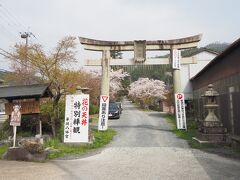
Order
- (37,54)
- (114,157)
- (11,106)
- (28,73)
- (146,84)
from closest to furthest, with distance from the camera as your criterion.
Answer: (114,157)
(11,106)
(37,54)
(28,73)
(146,84)

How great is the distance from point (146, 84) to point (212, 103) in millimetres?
39520

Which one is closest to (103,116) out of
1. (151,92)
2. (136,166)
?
(136,166)

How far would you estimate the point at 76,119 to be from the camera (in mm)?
15641

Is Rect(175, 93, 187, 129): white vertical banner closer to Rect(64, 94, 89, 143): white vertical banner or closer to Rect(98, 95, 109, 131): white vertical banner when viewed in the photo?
Rect(98, 95, 109, 131): white vertical banner

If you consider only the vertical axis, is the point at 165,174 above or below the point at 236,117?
below

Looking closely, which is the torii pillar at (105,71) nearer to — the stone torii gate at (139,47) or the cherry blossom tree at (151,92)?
the stone torii gate at (139,47)

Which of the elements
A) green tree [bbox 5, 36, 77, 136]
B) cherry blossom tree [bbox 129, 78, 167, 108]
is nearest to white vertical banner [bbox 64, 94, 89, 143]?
green tree [bbox 5, 36, 77, 136]

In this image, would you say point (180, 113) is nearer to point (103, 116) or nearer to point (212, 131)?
point (103, 116)

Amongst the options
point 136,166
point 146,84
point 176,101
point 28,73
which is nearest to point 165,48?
point 176,101

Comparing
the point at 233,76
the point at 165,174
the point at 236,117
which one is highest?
the point at 233,76

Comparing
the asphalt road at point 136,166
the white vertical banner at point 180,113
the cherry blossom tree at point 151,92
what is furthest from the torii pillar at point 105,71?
the cherry blossom tree at point 151,92

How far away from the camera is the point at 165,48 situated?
22.4 metres

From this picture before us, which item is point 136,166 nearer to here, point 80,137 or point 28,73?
point 80,137

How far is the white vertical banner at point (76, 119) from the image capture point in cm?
1550
